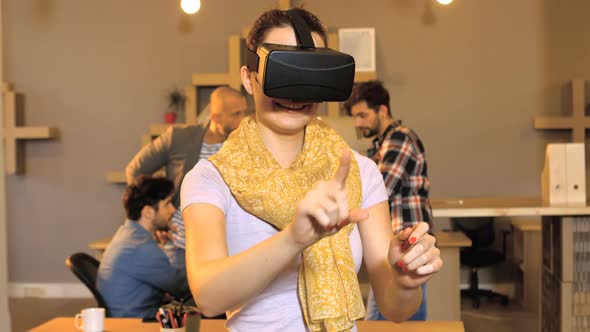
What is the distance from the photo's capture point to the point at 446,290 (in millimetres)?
3986

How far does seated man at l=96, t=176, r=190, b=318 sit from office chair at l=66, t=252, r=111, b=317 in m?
0.03

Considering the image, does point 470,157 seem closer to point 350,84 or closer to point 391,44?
point 391,44

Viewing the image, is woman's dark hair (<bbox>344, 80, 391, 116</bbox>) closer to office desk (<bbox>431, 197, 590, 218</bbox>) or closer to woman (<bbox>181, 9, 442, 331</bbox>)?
office desk (<bbox>431, 197, 590, 218</bbox>)

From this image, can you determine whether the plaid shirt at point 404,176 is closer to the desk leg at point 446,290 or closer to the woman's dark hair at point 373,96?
the woman's dark hair at point 373,96

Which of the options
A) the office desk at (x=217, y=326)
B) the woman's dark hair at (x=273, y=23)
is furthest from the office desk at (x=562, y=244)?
the woman's dark hair at (x=273, y=23)

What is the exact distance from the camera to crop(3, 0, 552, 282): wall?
560cm

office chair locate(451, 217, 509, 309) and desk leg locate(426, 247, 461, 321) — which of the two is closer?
desk leg locate(426, 247, 461, 321)

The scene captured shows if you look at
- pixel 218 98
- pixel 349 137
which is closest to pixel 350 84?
pixel 349 137

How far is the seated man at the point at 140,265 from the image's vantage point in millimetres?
2986

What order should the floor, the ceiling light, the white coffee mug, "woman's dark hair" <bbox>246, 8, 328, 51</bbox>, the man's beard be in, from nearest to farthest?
"woman's dark hair" <bbox>246, 8, 328, 51</bbox> < the white coffee mug < the man's beard < the ceiling light < the floor

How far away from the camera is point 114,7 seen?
5.88 meters

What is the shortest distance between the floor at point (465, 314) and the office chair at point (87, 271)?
1858 millimetres

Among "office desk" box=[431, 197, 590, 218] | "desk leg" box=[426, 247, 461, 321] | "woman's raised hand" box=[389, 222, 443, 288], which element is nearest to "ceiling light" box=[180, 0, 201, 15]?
"office desk" box=[431, 197, 590, 218]

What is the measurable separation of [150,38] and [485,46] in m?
2.68
